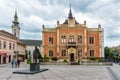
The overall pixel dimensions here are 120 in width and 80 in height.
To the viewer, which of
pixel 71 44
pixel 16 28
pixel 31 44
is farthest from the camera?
pixel 31 44

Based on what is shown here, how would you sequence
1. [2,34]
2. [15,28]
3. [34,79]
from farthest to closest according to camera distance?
[15,28], [2,34], [34,79]

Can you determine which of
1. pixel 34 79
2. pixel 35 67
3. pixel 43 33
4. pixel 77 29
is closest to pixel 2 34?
pixel 43 33

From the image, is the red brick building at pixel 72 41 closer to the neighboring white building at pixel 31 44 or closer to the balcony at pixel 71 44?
the balcony at pixel 71 44

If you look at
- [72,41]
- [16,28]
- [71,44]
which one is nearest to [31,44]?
[16,28]

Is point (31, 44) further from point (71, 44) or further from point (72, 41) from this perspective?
point (71, 44)

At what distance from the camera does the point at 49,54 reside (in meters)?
65.5

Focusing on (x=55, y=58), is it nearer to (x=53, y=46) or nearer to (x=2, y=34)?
(x=53, y=46)

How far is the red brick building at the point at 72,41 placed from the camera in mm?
64250

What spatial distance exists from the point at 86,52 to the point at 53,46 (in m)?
9.15

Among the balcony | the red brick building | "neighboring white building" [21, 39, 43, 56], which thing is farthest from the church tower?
the balcony

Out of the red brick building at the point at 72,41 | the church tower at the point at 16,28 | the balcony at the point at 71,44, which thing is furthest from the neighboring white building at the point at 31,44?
the balcony at the point at 71,44

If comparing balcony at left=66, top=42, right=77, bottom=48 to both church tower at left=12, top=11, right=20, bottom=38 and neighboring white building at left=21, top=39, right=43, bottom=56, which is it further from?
neighboring white building at left=21, top=39, right=43, bottom=56

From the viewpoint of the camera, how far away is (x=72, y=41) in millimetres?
65062

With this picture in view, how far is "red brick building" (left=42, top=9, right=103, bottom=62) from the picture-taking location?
211ft
